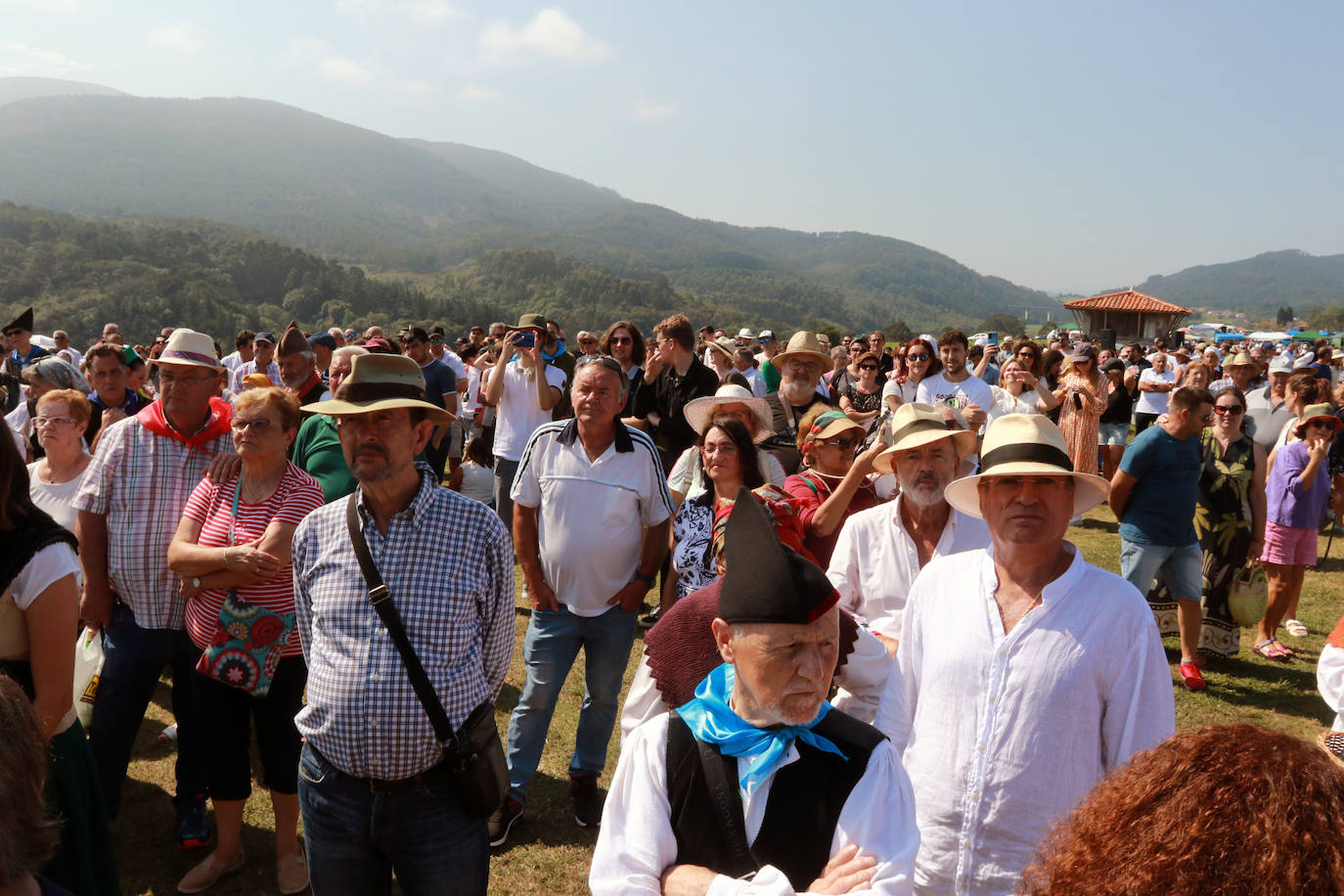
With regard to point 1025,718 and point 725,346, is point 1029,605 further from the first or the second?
point 725,346

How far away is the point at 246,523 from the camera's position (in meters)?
3.21

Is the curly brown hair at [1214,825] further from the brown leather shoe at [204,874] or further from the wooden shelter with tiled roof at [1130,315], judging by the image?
the wooden shelter with tiled roof at [1130,315]

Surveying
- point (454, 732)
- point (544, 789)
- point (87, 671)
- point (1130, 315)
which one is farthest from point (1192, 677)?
point (1130, 315)

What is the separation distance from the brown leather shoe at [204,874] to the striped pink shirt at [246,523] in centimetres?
96

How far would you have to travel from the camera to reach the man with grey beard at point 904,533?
120 inches


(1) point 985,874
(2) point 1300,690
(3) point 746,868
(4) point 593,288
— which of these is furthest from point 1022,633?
(4) point 593,288

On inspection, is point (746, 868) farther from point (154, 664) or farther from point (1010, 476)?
point (154, 664)

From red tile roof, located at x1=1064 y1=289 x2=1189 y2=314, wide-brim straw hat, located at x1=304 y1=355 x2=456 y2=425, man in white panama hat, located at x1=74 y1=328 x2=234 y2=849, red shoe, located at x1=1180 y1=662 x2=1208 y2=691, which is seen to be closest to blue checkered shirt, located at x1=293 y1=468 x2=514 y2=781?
wide-brim straw hat, located at x1=304 y1=355 x2=456 y2=425

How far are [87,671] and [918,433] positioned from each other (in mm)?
3518

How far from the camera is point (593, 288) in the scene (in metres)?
111

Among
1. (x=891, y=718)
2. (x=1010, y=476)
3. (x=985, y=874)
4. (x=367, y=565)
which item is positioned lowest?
(x=985, y=874)

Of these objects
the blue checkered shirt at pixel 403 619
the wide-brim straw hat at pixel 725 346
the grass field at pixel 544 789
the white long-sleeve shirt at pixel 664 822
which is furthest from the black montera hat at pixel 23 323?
the white long-sleeve shirt at pixel 664 822

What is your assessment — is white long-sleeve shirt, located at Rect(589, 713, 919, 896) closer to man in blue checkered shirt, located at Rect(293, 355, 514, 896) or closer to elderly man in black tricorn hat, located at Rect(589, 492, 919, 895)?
elderly man in black tricorn hat, located at Rect(589, 492, 919, 895)

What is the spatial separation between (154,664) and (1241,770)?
→ 3.90m
